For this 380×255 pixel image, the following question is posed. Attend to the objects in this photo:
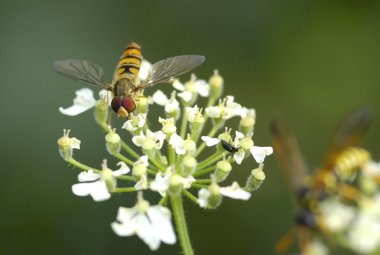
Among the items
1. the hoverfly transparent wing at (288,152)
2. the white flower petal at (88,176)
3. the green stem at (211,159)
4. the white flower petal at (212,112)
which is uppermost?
the white flower petal at (212,112)

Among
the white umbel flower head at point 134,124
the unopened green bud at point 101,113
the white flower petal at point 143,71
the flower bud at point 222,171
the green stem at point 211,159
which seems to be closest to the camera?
the flower bud at point 222,171

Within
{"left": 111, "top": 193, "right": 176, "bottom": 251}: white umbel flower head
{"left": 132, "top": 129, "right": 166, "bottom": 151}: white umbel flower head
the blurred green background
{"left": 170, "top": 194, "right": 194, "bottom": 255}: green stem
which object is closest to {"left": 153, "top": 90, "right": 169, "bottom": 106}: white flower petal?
{"left": 132, "top": 129, "right": 166, "bottom": 151}: white umbel flower head

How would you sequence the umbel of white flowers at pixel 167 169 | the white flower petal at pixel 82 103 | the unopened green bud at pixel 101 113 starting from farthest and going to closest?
the white flower petal at pixel 82 103
the unopened green bud at pixel 101 113
the umbel of white flowers at pixel 167 169

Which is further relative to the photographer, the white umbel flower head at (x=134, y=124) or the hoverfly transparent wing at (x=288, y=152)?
A: the white umbel flower head at (x=134, y=124)

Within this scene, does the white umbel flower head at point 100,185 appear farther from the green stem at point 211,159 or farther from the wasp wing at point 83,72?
the wasp wing at point 83,72

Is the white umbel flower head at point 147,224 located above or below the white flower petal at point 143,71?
below

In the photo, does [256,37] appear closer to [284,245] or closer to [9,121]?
[9,121]

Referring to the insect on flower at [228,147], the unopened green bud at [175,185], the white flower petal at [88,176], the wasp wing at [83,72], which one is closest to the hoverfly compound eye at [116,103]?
the wasp wing at [83,72]
